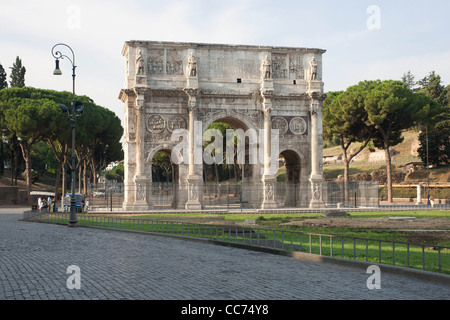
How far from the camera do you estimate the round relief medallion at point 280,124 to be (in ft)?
125

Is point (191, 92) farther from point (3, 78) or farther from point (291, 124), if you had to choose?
point (3, 78)

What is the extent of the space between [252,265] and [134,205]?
24430 millimetres

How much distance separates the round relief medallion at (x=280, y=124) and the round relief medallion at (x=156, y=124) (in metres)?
8.24

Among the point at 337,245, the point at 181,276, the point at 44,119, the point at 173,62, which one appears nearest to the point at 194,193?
the point at 173,62

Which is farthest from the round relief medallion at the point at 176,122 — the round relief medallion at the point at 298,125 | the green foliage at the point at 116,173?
the green foliage at the point at 116,173

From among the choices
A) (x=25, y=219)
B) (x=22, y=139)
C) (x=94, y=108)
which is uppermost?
(x=94, y=108)

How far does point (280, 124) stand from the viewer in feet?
126

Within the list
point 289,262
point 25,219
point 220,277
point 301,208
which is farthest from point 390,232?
point 25,219

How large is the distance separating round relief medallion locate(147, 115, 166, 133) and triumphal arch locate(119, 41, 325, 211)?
0.24ft

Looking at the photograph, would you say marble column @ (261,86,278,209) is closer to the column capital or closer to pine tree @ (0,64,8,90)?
the column capital

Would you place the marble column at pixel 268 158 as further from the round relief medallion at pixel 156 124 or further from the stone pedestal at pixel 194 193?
the round relief medallion at pixel 156 124
